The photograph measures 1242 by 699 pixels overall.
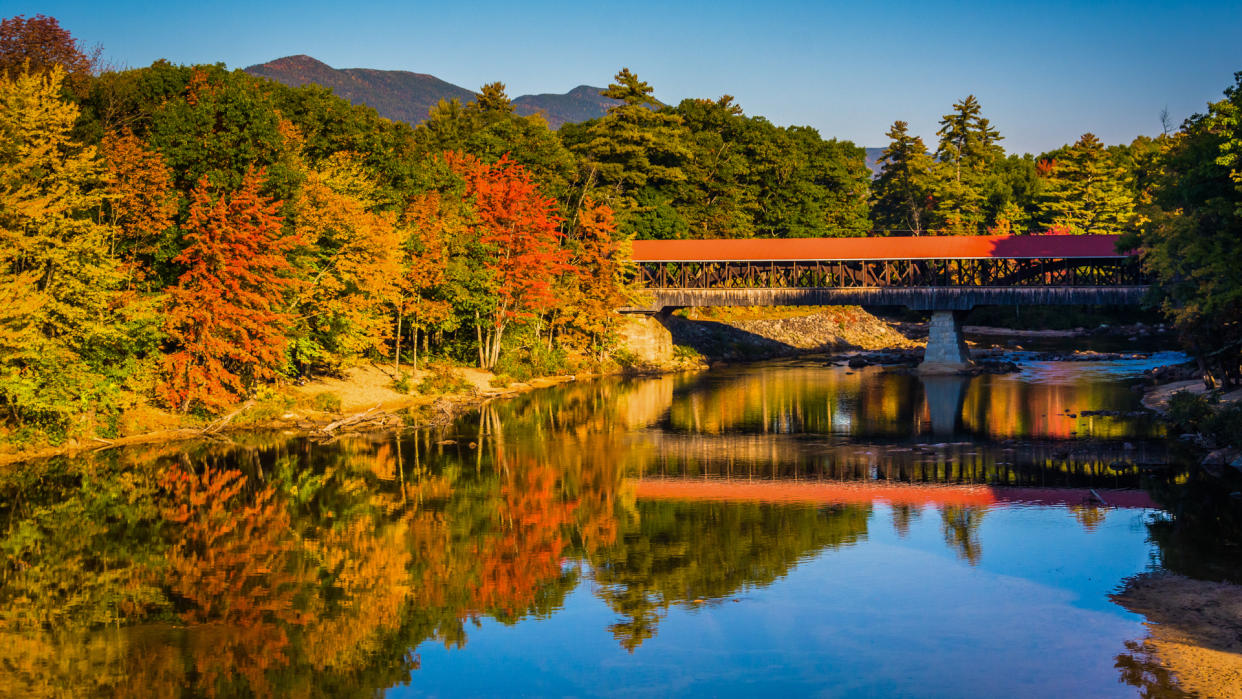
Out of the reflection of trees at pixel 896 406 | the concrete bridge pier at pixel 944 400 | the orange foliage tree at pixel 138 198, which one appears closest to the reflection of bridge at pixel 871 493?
the reflection of trees at pixel 896 406

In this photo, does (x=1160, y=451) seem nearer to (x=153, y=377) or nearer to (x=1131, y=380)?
(x=1131, y=380)

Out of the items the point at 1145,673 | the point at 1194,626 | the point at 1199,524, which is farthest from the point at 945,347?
the point at 1145,673

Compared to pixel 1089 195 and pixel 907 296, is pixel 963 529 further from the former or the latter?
pixel 1089 195

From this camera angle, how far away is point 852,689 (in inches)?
666

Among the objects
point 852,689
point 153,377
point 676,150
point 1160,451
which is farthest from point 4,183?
point 676,150

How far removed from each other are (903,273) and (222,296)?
152 ft

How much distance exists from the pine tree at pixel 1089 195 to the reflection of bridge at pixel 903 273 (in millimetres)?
27250

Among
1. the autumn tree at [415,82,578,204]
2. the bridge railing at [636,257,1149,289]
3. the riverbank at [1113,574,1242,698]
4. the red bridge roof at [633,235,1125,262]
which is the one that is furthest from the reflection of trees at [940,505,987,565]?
the autumn tree at [415,82,578,204]

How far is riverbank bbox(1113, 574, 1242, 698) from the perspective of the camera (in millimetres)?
16453

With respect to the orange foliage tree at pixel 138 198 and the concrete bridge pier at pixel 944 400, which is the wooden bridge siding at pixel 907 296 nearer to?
the concrete bridge pier at pixel 944 400

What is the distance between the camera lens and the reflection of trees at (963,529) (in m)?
24.9

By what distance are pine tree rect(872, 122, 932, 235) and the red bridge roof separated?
40.6 meters

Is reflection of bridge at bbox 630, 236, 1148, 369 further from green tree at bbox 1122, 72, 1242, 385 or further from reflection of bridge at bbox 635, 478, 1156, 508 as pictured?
reflection of bridge at bbox 635, 478, 1156, 508

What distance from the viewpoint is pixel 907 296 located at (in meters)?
66.8
